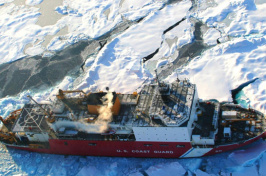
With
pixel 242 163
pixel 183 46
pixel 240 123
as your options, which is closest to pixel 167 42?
pixel 183 46

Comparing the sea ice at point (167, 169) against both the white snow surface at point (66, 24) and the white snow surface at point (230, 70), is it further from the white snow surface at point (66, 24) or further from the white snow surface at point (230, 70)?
the white snow surface at point (66, 24)

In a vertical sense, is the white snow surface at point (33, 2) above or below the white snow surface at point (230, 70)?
above

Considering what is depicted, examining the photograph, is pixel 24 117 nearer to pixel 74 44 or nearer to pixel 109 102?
pixel 109 102

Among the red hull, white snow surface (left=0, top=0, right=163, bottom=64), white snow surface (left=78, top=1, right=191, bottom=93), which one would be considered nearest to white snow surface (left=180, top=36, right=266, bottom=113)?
white snow surface (left=78, top=1, right=191, bottom=93)

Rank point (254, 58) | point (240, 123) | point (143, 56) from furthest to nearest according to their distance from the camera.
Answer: point (143, 56), point (254, 58), point (240, 123)

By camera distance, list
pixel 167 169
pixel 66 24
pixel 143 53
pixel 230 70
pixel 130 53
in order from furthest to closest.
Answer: pixel 66 24, pixel 130 53, pixel 143 53, pixel 230 70, pixel 167 169

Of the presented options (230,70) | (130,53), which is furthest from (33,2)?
(230,70)

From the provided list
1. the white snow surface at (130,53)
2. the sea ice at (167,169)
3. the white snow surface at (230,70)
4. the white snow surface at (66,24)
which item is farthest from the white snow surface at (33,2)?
the sea ice at (167,169)

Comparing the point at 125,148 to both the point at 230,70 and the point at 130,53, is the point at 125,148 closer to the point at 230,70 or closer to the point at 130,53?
the point at 230,70
